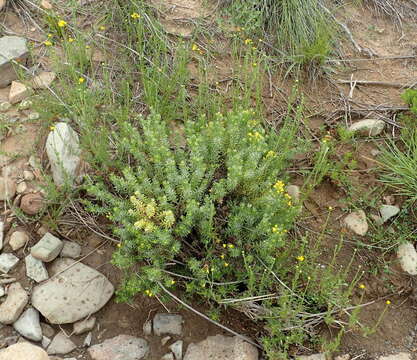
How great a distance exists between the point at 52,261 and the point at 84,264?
0.21 metres

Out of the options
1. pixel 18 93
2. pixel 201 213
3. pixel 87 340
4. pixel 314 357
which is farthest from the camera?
pixel 18 93

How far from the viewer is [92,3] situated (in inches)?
170

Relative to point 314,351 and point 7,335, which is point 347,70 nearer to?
point 314,351

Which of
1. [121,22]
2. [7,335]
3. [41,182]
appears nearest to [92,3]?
[121,22]

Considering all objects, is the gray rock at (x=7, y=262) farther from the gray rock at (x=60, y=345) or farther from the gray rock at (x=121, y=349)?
the gray rock at (x=121, y=349)

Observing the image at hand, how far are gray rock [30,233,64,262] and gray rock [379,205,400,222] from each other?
2.35 metres

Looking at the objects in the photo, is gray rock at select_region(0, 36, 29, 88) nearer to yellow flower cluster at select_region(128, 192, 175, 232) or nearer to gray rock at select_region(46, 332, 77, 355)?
yellow flower cluster at select_region(128, 192, 175, 232)

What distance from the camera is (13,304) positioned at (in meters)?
2.97

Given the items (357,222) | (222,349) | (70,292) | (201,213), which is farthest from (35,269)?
(357,222)

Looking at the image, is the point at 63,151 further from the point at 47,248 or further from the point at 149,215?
the point at 149,215

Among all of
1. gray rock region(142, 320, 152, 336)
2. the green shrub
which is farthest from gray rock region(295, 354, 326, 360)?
gray rock region(142, 320, 152, 336)

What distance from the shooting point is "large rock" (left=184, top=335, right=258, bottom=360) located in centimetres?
289

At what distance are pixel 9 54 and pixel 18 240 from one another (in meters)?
1.60

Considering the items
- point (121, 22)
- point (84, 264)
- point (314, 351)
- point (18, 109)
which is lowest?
point (314, 351)
